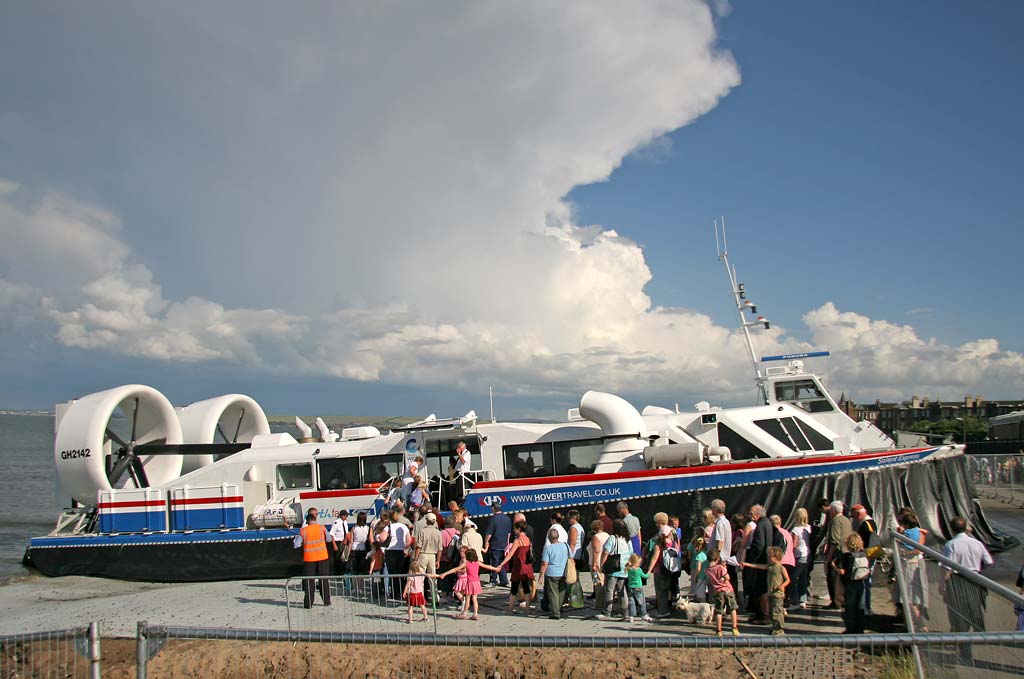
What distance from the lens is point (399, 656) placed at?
317 inches

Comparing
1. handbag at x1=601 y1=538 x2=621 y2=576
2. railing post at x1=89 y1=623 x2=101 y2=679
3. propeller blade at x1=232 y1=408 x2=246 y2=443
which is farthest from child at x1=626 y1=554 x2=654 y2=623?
propeller blade at x1=232 y1=408 x2=246 y2=443

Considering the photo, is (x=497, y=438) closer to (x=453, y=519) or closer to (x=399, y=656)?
(x=453, y=519)

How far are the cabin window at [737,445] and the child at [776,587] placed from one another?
17.9 ft

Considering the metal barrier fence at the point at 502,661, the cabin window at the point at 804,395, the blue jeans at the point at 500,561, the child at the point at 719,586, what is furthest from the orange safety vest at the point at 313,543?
the cabin window at the point at 804,395

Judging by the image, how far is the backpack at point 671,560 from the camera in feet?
28.2

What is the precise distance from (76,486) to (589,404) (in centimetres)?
1091

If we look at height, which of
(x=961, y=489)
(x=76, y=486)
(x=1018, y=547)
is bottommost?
(x=1018, y=547)

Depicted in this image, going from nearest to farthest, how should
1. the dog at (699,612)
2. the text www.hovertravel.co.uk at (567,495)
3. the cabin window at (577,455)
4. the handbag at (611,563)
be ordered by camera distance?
the dog at (699,612) < the handbag at (611,563) < the text www.hovertravel.co.uk at (567,495) < the cabin window at (577,455)

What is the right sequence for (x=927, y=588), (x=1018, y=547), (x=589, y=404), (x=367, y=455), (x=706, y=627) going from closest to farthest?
1. (x=927, y=588)
2. (x=706, y=627)
3. (x=589, y=404)
4. (x=367, y=455)
5. (x=1018, y=547)

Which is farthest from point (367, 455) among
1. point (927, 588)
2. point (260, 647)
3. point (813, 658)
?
point (927, 588)

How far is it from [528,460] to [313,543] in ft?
14.7

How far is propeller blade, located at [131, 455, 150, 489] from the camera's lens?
648 inches

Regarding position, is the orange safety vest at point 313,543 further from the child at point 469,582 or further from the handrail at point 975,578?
the handrail at point 975,578

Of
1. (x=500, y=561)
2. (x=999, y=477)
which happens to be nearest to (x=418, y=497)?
(x=500, y=561)
